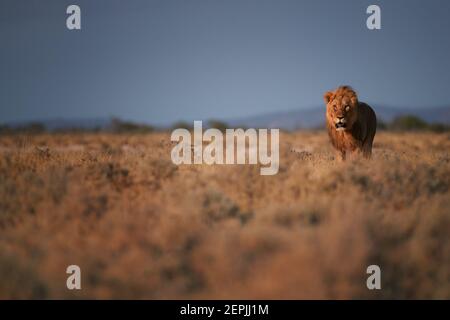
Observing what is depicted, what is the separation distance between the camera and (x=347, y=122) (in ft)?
34.3

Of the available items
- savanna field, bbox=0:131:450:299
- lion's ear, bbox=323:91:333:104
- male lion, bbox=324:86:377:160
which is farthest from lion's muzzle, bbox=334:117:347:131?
savanna field, bbox=0:131:450:299

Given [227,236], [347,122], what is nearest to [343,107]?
[347,122]

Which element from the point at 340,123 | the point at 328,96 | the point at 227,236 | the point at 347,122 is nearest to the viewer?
the point at 227,236

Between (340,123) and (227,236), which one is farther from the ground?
(340,123)

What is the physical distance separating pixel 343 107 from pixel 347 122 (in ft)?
1.12

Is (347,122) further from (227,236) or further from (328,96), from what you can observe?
(227,236)

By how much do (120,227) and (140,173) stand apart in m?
2.82

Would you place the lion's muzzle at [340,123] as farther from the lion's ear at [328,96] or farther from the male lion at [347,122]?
Answer: the lion's ear at [328,96]

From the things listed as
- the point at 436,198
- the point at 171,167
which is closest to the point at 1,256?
the point at 171,167

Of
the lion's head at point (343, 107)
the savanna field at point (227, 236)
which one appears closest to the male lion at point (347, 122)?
the lion's head at point (343, 107)

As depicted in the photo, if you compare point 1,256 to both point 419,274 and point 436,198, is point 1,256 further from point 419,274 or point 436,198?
point 436,198

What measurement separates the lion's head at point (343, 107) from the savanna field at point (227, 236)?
2205mm

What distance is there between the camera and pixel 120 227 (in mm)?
6004

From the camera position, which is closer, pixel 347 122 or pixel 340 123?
pixel 340 123
